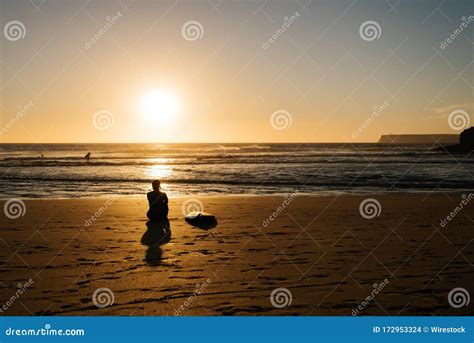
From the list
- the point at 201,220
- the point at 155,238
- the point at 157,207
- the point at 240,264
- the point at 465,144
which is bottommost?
the point at 240,264

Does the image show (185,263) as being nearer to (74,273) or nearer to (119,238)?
(74,273)

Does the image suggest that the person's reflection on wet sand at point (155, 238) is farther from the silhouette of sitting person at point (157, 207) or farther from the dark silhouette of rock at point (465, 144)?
the dark silhouette of rock at point (465, 144)

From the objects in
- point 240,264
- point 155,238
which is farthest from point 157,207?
point 240,264

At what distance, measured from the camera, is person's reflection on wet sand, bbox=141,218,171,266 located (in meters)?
8.28

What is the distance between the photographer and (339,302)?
239 inches

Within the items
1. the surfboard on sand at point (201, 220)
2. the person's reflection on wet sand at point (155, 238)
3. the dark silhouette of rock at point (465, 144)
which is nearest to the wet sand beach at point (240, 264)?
the person's reflection on wet sand at point (155, 238)

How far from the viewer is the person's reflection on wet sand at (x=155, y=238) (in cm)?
828

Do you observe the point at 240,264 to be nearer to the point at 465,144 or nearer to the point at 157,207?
the point at 157,207

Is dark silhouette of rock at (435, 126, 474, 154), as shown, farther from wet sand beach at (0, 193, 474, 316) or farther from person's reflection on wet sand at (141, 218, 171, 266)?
person's reflection on wet sand at (141, 218, 171, 266)

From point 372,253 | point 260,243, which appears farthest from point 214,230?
point 372,253

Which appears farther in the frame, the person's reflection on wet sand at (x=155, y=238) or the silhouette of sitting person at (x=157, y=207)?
the silhouette of sitting person at (x=157, y=207)

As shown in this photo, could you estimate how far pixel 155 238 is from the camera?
10.2 metres

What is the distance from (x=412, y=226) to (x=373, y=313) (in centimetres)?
670

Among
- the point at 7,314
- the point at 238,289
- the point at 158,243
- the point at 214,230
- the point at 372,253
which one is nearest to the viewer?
the point at 7,314
